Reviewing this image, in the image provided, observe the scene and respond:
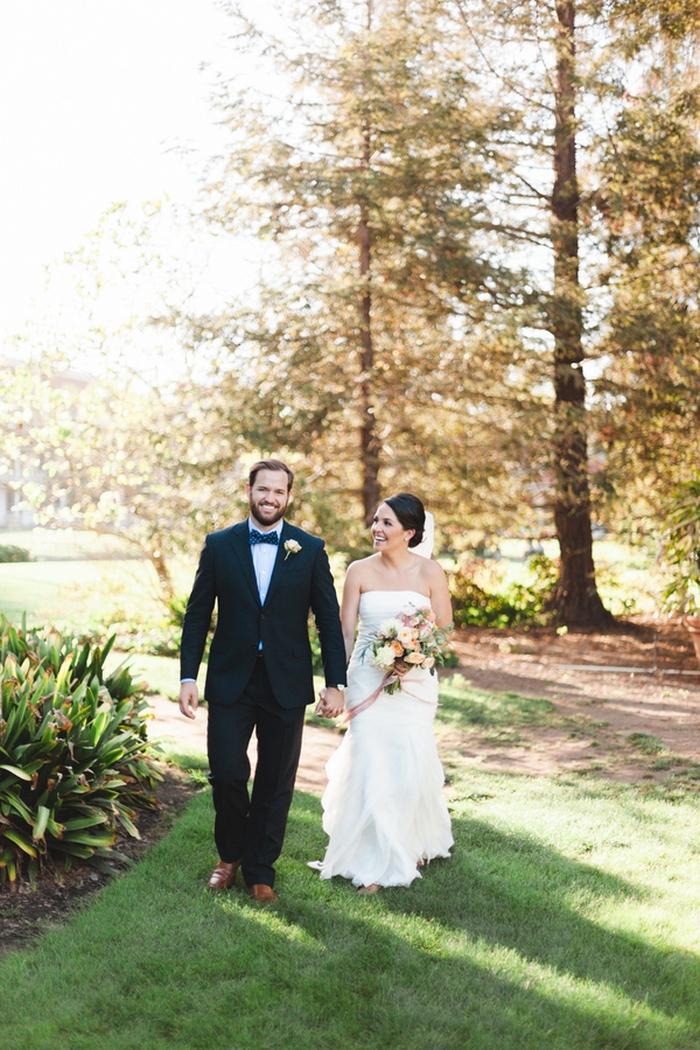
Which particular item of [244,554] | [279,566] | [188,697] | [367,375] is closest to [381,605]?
[279,566]

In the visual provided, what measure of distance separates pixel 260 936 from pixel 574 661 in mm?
8681

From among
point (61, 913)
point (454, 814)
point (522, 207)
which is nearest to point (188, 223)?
point (522, 207)

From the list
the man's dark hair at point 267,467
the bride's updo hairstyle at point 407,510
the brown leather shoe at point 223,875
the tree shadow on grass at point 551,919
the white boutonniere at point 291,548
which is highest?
the man's dark hair at point 267,467

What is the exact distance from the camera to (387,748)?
478 cm

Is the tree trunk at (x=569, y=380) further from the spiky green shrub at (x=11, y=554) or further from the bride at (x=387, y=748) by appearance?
the bride at (x=387, y=748)

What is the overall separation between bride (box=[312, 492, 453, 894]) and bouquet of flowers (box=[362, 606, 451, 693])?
64mm

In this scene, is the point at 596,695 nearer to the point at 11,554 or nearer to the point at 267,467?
the point at 11,554

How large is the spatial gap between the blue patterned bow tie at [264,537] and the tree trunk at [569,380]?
834cm

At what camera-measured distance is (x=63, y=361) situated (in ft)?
43.6

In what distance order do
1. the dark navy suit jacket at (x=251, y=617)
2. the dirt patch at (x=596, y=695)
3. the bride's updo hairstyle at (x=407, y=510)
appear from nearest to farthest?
the dark navy suit jacket at (x=251, y=617)
the bride's updo hairstyle at (x=407, y=510)
the dirt patch at (x=596, y=695)

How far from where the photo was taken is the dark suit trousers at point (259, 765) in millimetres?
4250

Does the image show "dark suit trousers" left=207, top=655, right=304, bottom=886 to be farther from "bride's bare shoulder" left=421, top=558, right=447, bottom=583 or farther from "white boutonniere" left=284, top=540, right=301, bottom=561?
"bride's bare shoulder" left=421, top=558, right=447, bottom=583

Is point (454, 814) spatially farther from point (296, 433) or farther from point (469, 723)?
point (296, 433)

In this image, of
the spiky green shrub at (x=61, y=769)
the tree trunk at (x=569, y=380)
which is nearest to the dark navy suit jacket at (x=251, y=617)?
the spiky green shrub at (x=61, y=769)
